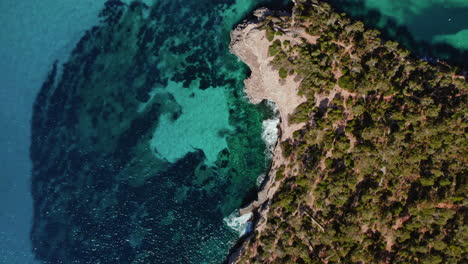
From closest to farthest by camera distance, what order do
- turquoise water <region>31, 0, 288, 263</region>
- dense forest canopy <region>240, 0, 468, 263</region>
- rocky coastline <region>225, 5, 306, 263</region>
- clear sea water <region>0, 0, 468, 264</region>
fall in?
dense forest canopy <region>240, 0, 468, 263</region> < rocky coastline <region>225, 5, 306, 263</region> < clear sea water <region>0, 0, 468, 264</region> < turquoise water <region>31, 0, 288, 263</region>

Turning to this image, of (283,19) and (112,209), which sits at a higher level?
(283,19)

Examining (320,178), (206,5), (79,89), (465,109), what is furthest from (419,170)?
(79,89)

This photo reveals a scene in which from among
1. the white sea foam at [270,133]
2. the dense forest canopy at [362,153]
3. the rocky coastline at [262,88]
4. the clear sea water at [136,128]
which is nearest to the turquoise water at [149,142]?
the clear sea water at [136,128]

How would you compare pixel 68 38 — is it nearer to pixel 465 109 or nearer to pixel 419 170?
pixel 419 170

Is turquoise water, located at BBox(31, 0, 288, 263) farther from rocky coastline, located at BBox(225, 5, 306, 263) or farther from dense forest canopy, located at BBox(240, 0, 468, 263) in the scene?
dense forest canopy, located at BBox(240, 0, 468, 263)

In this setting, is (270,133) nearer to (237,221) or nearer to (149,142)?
(237,221)

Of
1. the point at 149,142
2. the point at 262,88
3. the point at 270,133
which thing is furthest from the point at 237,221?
the point at 262,88

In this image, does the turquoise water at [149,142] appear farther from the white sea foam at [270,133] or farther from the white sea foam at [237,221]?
the white sea foam at [270,133]

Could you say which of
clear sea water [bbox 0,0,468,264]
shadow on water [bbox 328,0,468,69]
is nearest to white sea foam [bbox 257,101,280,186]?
clear sea water [bbox 0,0,468,264]
